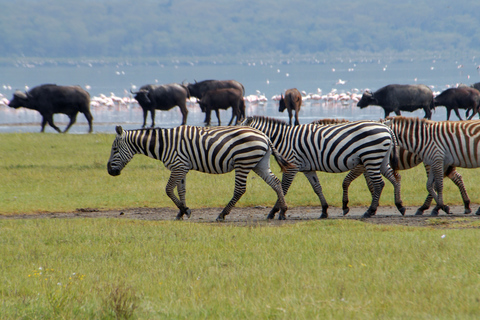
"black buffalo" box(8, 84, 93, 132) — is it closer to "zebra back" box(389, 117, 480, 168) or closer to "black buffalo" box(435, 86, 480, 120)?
"black buffalo" box(435, 86, 480, 120)

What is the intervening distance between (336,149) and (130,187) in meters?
4.94

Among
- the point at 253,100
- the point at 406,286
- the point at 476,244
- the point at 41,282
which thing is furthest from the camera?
the point at 253,100

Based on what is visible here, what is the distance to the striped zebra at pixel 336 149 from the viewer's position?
12.0 m

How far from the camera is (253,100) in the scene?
50469mm

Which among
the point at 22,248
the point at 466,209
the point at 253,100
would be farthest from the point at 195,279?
the point at 253,100

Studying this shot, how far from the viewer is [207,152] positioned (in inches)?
475

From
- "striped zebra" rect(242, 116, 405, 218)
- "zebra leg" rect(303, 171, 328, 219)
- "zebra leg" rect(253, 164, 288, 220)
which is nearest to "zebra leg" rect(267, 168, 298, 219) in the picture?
"striped zebra" rect(242, 116, 405, 218)

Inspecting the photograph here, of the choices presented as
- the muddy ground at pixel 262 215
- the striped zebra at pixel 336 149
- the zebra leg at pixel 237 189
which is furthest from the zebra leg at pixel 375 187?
the zebra leg at pixel 237 189

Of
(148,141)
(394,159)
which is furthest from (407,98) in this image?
(148,141)

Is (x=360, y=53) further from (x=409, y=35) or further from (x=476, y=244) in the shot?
(x=476, y=244)

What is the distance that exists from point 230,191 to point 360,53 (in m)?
170

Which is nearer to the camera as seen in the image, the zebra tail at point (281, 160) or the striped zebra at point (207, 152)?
the striped zebra at point (207, 152)

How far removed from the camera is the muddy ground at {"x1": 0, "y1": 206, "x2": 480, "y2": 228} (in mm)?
11406

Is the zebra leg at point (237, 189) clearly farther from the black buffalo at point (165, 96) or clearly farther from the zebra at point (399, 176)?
the black buffalo at point (165, 96)
